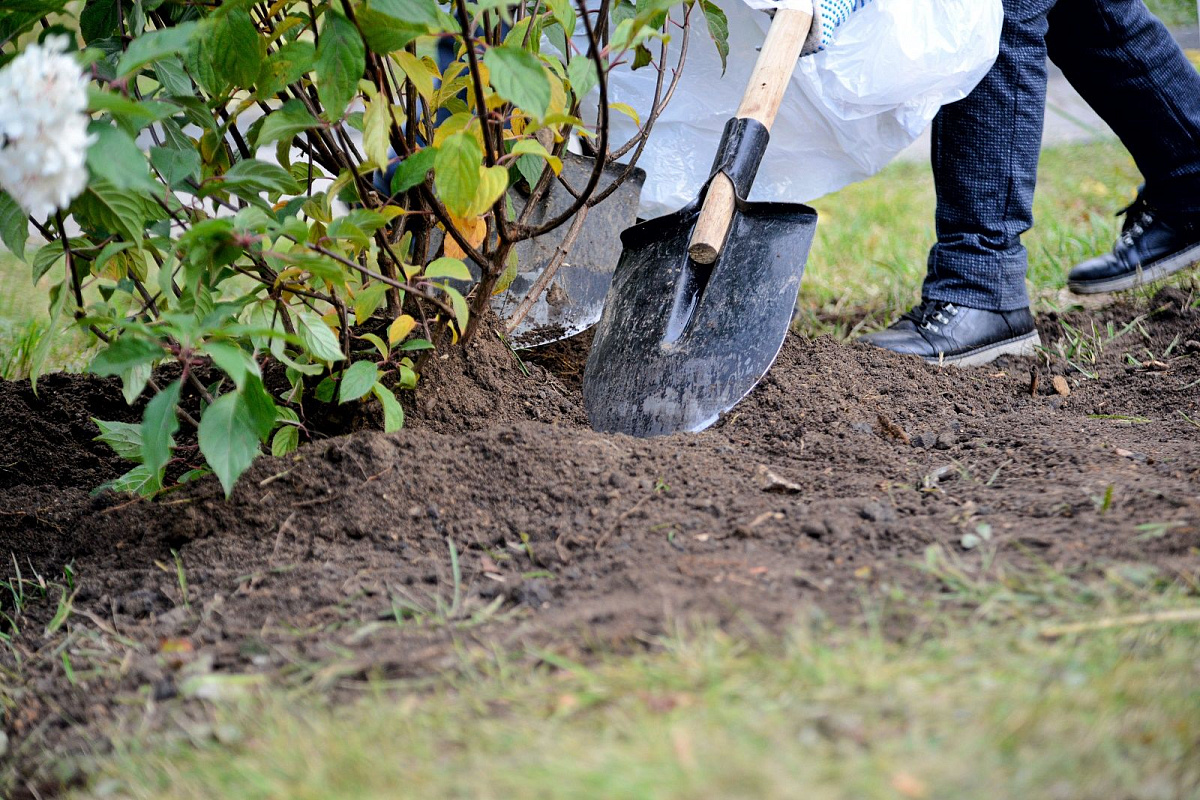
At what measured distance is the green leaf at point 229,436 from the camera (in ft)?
3.62

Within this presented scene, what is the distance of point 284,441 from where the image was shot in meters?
1.45

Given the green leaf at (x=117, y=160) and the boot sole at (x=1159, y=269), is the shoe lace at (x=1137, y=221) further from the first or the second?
the green leaf at (x=117, y=160)

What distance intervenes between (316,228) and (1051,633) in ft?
3.58

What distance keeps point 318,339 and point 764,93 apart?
1.07m

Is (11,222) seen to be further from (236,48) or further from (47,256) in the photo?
(236,48)

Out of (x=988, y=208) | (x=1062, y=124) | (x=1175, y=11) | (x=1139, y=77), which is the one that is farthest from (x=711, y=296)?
(x=1062, y=124)

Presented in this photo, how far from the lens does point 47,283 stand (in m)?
3.17

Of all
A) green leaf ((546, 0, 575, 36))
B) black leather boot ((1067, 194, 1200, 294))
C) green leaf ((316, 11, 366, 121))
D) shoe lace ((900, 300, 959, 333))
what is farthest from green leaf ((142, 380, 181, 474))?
black leather boot ((1067, 194, 1200, 294))

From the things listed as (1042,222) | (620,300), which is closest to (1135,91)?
(1042,222)

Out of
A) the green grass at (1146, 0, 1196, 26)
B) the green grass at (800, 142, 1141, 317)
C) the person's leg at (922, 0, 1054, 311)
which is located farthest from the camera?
the green grass at (1146, 0, 1196, 26)

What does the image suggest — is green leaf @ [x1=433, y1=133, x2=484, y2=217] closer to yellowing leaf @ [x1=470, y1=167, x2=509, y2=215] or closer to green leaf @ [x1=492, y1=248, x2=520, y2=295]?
yellowing leaf @ [x1=470, y1=167, x2=509, y2=215]

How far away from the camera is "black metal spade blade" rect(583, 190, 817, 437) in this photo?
1711 mm

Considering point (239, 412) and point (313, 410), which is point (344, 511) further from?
point (313, 410)

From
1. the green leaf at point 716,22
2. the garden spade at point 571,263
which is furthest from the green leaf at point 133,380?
the green leaf at point 716,22
